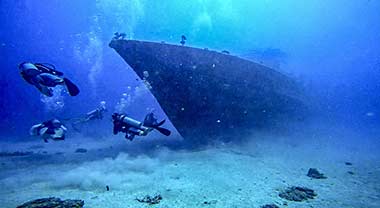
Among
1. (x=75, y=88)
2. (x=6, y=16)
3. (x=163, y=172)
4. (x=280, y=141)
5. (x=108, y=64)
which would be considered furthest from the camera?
(x=108, y=64)

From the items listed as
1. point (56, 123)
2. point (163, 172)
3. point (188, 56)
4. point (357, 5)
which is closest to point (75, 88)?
point (56, 123)

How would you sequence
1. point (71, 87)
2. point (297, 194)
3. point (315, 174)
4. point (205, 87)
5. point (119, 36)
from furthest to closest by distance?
point (205, 87), point (119, 36), point (315, 174), point (297, 194), point (71, 87)

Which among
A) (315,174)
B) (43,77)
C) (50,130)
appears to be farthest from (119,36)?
(315,174)

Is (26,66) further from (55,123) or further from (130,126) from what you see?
(130,126)

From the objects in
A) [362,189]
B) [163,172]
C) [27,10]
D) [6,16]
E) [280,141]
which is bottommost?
[163,172]

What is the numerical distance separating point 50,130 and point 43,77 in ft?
5.22

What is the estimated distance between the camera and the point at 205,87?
35.1 feet

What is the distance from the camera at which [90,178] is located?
7.48m

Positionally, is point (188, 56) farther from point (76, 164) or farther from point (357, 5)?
point (357, 5)

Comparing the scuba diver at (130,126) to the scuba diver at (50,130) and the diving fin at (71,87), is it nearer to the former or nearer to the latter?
the scuba diver at (50,130)

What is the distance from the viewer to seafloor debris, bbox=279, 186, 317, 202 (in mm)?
6625

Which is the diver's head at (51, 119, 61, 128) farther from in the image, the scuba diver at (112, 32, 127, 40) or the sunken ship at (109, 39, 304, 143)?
the scuba diver at (112, 32, 127, 40)

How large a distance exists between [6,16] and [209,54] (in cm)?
8799

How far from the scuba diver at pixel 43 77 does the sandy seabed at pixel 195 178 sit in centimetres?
286
